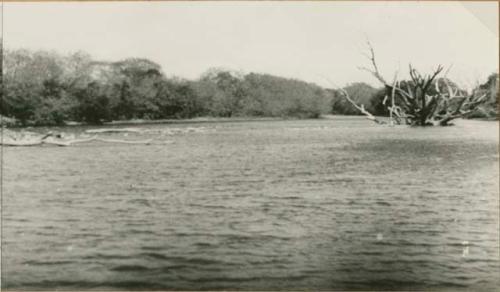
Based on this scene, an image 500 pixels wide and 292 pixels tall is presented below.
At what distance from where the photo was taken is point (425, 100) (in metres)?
2.13

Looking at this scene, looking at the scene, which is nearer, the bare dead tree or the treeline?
the treeline

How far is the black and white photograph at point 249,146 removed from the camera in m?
1.93

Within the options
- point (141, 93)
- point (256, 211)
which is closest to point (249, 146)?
point (256, 211)

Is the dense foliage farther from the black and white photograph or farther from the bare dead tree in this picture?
the bare dead tree

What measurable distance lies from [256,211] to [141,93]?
1.89 ft

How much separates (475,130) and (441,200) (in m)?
0.29

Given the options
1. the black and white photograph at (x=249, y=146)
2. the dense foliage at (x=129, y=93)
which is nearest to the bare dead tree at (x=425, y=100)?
the black and white photograph at (x=249, y=146)

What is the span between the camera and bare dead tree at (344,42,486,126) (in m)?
2.10

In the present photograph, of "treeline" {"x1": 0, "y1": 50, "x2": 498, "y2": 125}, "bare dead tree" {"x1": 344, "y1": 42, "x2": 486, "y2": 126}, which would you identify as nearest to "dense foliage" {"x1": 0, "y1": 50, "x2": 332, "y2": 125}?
"treeline" {"x1": 0, "y1": 50, "x2": 498, "y2": 125}

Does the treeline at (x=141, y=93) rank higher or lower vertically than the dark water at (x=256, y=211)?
higher

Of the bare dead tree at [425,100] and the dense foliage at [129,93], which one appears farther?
the bare dead tree at [425,100]

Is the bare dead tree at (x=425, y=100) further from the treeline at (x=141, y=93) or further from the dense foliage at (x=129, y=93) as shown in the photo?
the dense foliage at (x=129, y=93)

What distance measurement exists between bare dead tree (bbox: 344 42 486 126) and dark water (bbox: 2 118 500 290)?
7cm

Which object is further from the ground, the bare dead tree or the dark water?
the bare dead tree
